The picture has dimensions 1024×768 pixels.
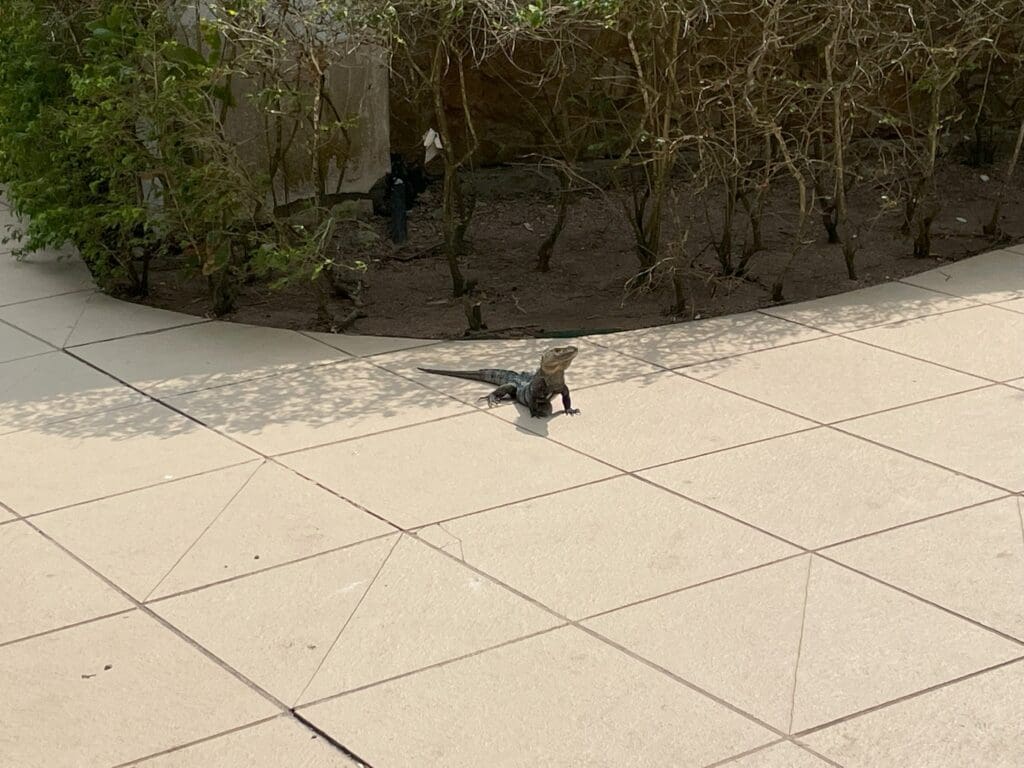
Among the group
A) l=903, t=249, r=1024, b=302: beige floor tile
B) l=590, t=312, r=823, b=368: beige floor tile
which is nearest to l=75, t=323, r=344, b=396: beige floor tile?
l=590, t=312, r=823, b=368: beige floor tile

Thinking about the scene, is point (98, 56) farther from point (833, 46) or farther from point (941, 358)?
point (941, 358)

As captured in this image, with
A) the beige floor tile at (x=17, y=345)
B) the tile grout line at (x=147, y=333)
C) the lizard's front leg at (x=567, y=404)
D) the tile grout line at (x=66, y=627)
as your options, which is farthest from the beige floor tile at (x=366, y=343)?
the tile grout line at (x=66, y=627)

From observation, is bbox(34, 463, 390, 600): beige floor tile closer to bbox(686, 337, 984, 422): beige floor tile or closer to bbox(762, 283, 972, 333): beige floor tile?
bbox(686, 337, 984, 422): beige floor tile

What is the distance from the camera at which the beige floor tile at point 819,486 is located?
5109 millimetres

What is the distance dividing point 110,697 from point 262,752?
0.58m

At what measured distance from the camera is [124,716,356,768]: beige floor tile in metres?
3.66

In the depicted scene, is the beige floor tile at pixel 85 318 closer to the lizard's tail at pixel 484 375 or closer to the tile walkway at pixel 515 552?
the tile walkway at pixel 515 552

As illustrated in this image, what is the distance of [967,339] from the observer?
23.7 ft

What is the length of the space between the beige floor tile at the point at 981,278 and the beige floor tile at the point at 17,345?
204 inches

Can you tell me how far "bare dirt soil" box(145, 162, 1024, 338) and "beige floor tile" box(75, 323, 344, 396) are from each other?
330 millimetres

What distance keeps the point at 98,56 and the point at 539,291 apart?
2982mm

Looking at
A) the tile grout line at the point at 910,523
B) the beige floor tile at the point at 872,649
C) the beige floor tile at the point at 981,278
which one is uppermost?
the beige floor tile at the point at 981,278

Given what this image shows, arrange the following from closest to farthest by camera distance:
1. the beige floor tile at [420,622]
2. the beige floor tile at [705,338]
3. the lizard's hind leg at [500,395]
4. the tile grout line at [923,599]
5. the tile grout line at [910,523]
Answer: the beige floor tile at [420,622] → the tile grout line at [923,599] → the tile grout line at [910,523] → the lizard's hind leg at [500,395] → the beige floor tile at [705,338]

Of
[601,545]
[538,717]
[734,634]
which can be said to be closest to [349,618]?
[538,717]
